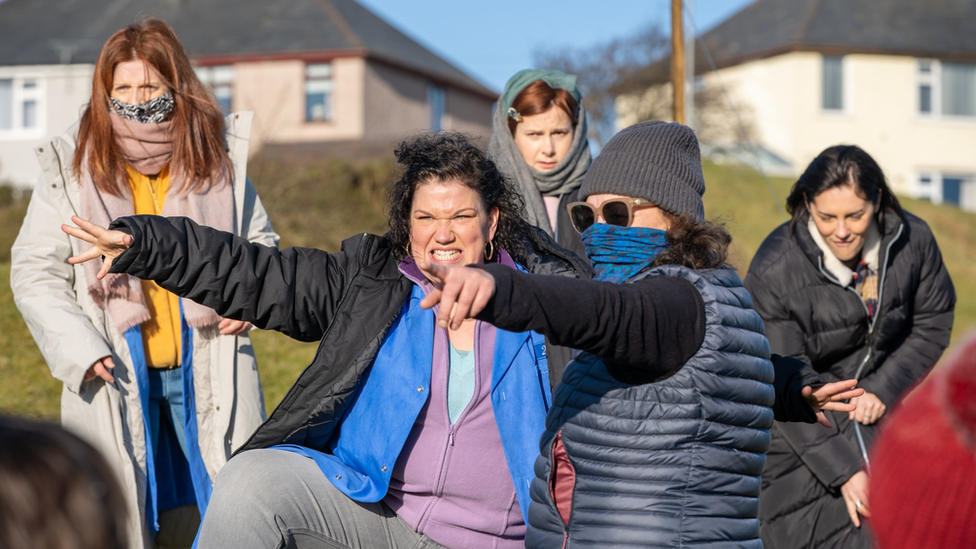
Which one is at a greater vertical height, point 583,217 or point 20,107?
point 20,107

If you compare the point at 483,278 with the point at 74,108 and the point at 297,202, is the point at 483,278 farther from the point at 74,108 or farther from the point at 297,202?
the point at 74,108

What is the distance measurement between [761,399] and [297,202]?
1279 cm

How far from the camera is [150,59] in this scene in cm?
426

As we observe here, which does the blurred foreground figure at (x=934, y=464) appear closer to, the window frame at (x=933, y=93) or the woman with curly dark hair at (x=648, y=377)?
the woman with curly dark hair at (x=648, y=377)

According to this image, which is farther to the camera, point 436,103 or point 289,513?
point 436,103

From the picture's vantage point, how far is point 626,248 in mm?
2688

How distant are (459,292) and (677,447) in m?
0.72

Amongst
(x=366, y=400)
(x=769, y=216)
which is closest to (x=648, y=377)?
(x=366, y=400)

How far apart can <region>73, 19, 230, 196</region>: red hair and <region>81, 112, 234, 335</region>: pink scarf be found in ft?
0.10

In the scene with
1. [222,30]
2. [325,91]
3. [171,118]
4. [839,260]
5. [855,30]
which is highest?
[855,30]

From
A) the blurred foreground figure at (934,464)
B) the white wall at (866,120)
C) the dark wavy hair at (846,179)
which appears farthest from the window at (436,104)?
the blurred foreground figure at (934,464)

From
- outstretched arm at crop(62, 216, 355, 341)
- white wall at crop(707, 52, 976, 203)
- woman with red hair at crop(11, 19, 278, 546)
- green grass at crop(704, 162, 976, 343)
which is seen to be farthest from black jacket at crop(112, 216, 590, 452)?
white wall at crop(707, 52, 976, 203)

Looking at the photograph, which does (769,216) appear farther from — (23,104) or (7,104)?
(7,104)

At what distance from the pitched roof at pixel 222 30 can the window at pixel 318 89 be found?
25.5 inches
